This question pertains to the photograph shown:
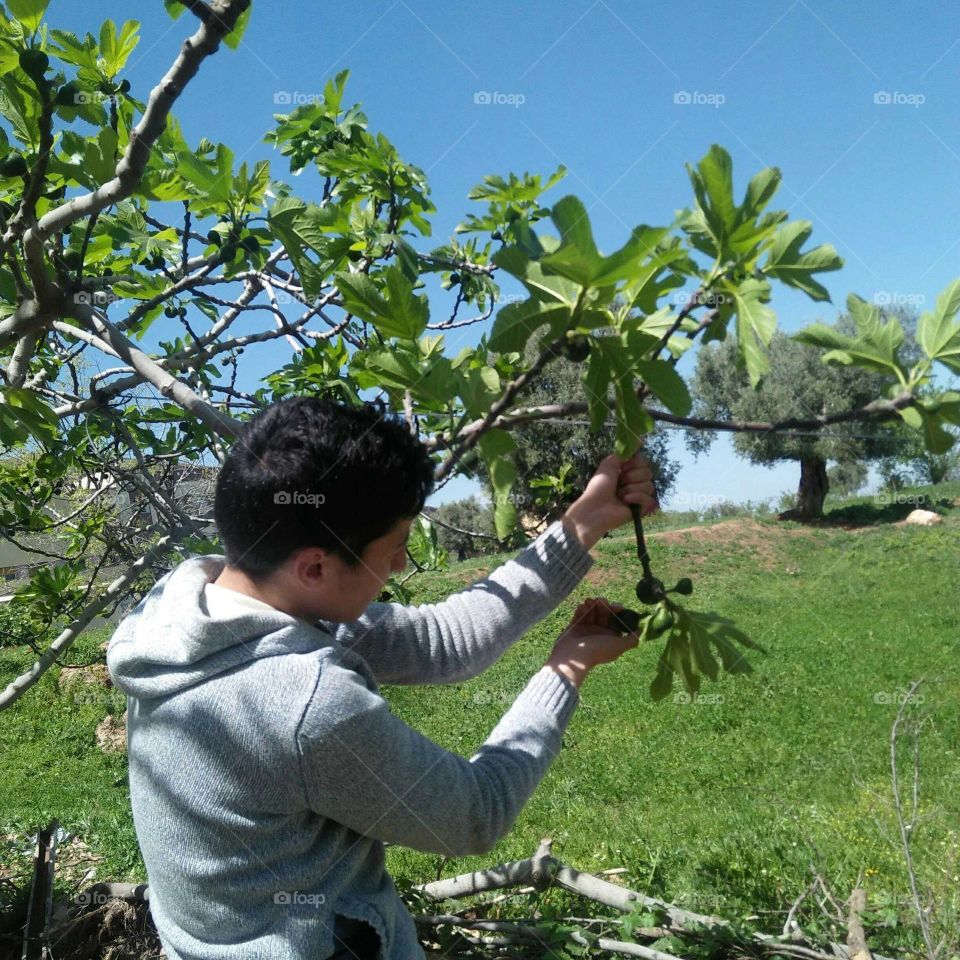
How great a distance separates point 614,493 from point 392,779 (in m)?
0.62

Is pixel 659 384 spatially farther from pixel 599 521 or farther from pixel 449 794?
pixel 449 794

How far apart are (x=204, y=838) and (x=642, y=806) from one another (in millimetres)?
4460

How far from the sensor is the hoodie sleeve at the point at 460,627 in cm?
163

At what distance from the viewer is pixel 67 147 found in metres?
1.91

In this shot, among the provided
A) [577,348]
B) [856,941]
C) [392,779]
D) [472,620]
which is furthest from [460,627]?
[856,941]

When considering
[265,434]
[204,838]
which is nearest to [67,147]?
[265,434]

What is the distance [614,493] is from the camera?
59.6 inches

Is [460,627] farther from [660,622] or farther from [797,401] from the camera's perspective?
[797,401]

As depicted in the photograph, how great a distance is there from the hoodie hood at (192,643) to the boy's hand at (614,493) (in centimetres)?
50

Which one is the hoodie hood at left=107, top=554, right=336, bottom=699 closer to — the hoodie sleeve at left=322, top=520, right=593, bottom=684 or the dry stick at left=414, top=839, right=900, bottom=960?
the hoodie sleeve at left=322, top=520, right=593, bottom=684

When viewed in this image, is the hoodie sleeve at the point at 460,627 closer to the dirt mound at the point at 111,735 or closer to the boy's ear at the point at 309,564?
the boy's ear at the point at 309,564

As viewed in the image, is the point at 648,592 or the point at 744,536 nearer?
the point at 648,592

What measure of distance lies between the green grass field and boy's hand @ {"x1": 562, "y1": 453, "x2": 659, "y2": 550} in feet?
5.31

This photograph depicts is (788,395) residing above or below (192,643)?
above
